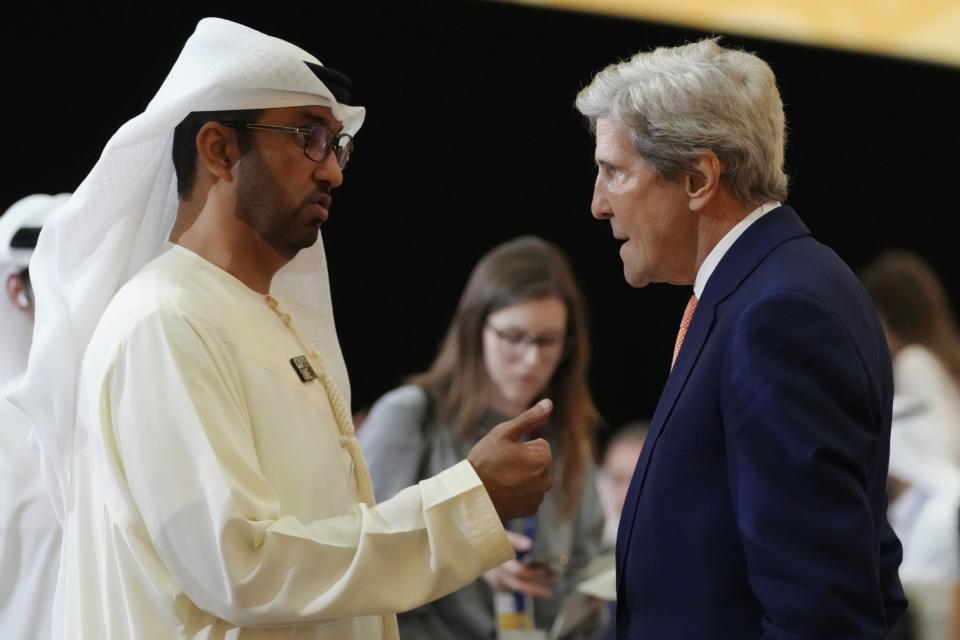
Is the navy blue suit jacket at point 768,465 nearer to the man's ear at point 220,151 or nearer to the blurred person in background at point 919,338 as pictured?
the man's ear at point 220,151

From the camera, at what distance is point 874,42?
7.76m

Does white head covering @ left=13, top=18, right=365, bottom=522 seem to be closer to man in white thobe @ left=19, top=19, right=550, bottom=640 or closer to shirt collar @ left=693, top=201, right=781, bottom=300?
man in white thobe @ left=19, top=19, right=550, bottom=640

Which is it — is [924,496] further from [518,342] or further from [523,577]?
[523,577]

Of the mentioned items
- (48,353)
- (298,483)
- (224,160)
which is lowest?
(298,483)

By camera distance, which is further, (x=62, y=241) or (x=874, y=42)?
(x=874, y=42)

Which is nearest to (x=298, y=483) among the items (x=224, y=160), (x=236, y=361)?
(x=236, y=361)

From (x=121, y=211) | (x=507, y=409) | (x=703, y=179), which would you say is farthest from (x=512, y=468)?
(x=507, y=409)

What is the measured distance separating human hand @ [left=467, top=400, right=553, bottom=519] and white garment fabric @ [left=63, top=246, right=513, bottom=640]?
1.5 inches

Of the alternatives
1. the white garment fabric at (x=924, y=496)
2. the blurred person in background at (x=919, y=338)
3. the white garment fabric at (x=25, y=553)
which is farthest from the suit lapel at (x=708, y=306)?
the blurred person in background at (x=919, y=338)

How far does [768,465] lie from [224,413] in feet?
2.87

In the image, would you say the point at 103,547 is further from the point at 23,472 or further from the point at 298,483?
the point at 23,472

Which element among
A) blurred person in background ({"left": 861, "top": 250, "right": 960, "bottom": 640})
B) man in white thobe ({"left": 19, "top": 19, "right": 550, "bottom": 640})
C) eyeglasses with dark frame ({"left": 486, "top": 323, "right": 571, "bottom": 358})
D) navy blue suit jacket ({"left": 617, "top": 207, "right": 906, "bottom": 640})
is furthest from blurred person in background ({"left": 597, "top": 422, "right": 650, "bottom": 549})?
navy blue suit jacket ({"left": 617, "top": 207, "right": 906, "bottom": 640})

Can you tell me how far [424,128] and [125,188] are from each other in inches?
162

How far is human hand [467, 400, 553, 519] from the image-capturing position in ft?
7.34
